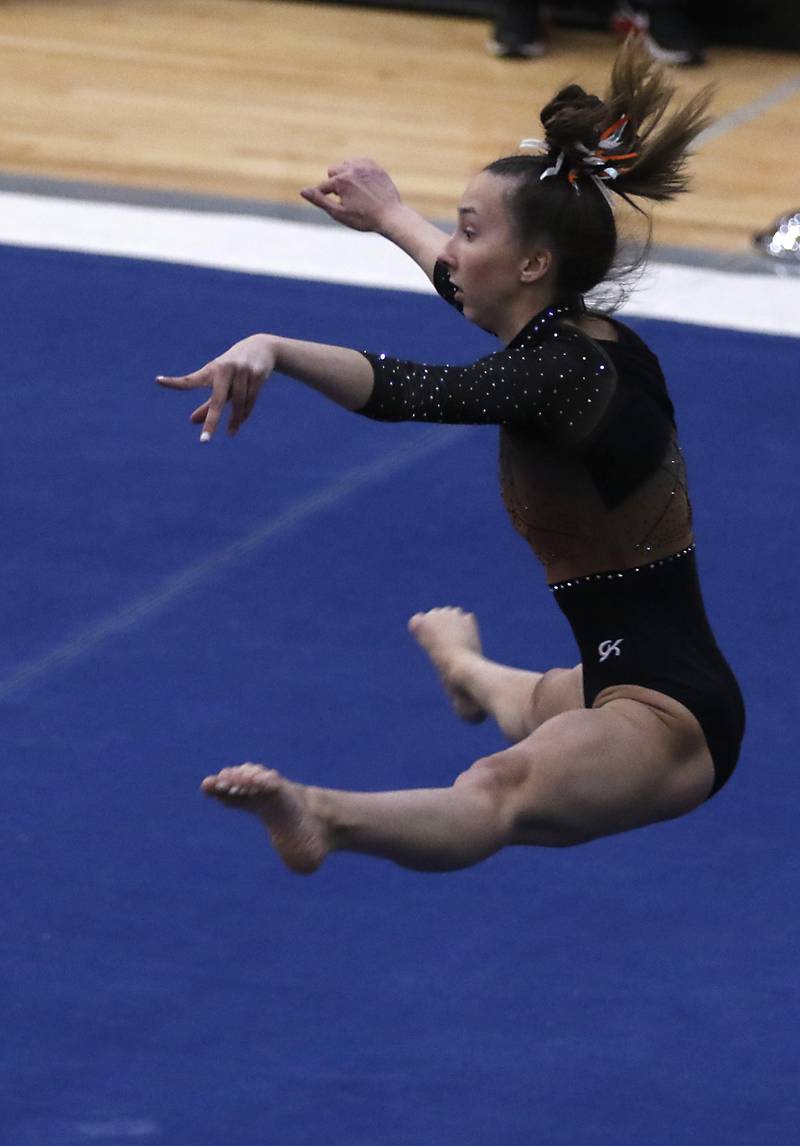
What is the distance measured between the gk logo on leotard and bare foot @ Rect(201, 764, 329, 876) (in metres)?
0.48

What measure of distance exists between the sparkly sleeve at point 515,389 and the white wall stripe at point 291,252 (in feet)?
8.84

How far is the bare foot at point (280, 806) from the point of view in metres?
2.41

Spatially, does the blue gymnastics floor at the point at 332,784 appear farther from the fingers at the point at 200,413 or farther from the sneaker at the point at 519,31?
the sneaker at the point at 519,31

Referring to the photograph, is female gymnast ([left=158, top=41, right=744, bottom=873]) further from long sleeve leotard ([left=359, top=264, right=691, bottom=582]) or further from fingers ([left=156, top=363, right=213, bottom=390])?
fingers ([left=156, top=363, right=213, bottom=390])

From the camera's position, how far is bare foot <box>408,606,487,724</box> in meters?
3.10

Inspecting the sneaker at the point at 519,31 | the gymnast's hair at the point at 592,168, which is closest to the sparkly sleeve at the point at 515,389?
the gymnast's hair at the point at 592,168

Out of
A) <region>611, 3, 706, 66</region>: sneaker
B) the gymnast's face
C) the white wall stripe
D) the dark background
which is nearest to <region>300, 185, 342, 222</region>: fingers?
the gymnast's face

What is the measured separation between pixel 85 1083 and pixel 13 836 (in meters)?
0.61

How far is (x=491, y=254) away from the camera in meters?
2.66

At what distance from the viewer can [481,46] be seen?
7.73 meters

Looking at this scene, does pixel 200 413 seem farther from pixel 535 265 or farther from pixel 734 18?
pixel 734 18

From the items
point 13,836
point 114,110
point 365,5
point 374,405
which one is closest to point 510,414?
point 374,405

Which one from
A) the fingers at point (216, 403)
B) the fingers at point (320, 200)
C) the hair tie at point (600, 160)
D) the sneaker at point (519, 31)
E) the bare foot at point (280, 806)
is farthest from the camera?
the sneaker at point (519, 31)

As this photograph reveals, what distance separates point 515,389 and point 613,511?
27 centimetres
